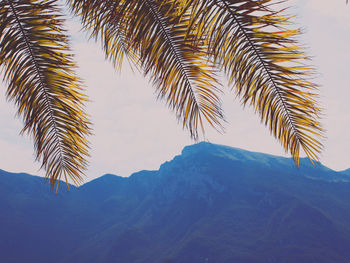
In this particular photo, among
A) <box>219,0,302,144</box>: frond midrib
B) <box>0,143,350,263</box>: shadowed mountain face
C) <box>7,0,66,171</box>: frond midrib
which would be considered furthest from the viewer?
<box>0,143,350,263</box>: shadowed mountain face

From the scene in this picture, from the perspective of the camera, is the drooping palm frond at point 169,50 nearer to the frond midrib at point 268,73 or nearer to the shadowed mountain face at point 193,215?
the frond midrib at point 268,73

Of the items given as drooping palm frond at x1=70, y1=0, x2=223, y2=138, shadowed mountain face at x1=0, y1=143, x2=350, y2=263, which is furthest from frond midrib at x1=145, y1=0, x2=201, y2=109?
shadowed mountain face at x1=0, y1=143, x2=350, y2=263

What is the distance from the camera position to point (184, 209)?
11538 centimetres

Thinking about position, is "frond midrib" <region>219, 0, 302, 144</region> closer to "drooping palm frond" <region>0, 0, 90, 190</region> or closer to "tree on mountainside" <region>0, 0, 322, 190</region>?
"tree on mountainside" <region>0, 0, 322, 190</region>

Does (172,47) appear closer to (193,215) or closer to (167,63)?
(167,63)

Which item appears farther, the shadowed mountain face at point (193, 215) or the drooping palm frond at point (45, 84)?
the shadowed mountain face at point (193, 215)

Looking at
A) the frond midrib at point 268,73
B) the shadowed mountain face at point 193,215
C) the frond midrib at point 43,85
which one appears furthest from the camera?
the shadowed mountain face at point 193,215

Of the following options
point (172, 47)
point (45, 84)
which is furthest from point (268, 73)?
point (45, 84)

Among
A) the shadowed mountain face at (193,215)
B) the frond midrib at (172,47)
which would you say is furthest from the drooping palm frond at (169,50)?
the shadowed mountain face at (193,215)

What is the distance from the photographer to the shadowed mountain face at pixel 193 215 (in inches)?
3393

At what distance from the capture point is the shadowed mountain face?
283 feet

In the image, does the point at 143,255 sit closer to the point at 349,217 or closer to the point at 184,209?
the point at 184,209

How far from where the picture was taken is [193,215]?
111m

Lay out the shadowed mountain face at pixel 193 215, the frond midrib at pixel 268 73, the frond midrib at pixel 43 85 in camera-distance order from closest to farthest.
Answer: the frond midrib at pixel 268 73
the frond midrib at pixel 43 85
the shadowed mountain face at pixel 193 215
